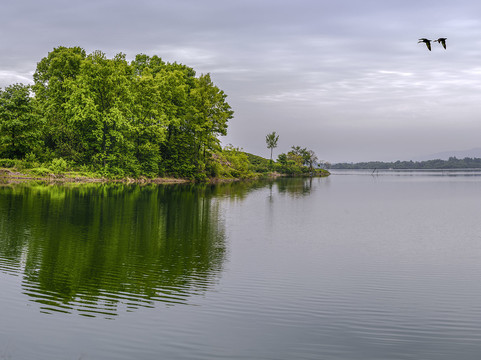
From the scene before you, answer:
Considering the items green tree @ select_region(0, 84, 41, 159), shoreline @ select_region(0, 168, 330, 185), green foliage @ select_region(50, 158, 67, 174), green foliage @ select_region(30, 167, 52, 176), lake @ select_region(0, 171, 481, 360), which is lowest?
lake @ select_region(0, 171, 481, 360)

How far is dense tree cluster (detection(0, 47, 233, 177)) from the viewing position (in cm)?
6424

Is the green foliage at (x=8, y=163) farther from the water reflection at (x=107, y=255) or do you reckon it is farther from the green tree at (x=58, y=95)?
the water reflection at (x=107, y=255)

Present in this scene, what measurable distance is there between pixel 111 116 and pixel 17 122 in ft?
46.0

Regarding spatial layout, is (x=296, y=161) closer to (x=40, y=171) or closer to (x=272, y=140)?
(x=272, y=140)

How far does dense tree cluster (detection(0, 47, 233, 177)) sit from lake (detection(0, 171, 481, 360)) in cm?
4247

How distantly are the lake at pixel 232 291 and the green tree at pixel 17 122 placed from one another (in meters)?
39.5

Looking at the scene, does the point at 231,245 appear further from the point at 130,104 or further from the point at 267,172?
Answer: the point at 267,172

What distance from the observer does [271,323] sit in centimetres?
1070

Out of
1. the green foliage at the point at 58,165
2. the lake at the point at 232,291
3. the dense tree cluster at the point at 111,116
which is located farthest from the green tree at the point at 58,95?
the lake at the point at 232,291

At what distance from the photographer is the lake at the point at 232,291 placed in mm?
9227

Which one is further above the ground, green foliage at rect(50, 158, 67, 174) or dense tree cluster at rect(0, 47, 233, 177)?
dense tree cluster at rect(0, 47, 233, 177)

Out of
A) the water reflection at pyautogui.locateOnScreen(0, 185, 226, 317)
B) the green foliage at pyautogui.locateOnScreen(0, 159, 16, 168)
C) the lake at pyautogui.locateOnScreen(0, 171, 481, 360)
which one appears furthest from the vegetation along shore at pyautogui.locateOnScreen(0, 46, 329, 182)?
the lake at pyautogui.locateOnScreen(0, 171, 481, 360)

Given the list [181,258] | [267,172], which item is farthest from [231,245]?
[267,172]

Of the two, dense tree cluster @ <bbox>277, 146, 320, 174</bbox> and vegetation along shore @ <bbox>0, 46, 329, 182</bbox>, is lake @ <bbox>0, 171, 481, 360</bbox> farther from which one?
dense tree cluster @ <bbox>277, 146, 320, 174</bbox>
